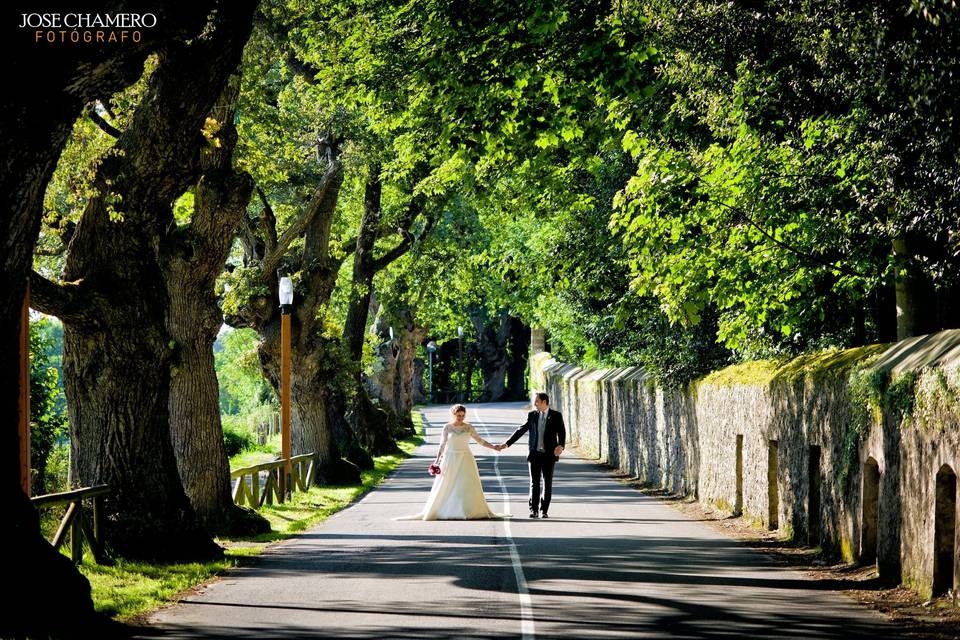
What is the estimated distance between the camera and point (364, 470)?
114ft

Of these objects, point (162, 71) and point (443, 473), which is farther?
point (443, 473)

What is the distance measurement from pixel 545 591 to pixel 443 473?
858 centimetres

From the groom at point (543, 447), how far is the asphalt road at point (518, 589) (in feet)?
1.55

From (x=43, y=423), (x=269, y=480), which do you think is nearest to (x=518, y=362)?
(x=43, y=423)

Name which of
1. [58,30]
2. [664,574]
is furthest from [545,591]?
[58,30]

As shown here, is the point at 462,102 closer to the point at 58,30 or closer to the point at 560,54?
the point at 560,54

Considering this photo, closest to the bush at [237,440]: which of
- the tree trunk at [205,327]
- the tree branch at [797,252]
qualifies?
the tree trunk at [205,327]

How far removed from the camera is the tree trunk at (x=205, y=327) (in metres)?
17.8

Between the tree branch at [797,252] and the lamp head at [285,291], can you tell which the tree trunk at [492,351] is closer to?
the lamp head at [285,291]

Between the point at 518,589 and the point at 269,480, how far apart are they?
13003 millimetres

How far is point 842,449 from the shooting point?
13.9 m

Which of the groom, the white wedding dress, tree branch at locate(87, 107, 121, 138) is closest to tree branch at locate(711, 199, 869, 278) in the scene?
the groom

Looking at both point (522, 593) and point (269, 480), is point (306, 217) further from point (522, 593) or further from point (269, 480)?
point (522, 593)

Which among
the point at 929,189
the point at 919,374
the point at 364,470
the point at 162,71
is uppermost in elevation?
the point at 162,71
